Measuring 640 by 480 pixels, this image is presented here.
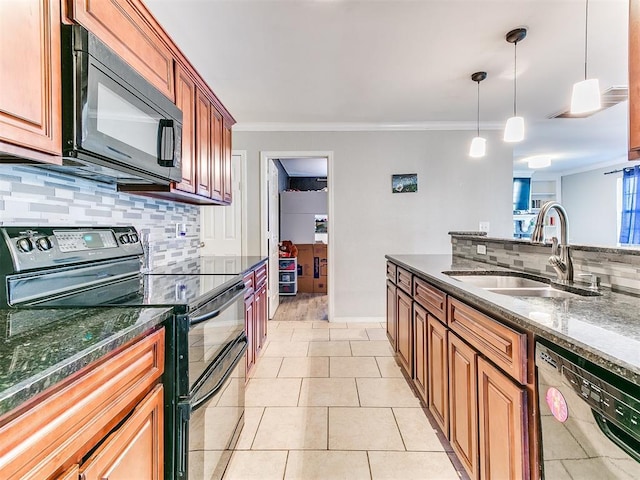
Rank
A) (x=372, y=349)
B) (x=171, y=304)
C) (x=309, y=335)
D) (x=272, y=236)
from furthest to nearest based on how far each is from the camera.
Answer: (x=272, y=236) < (x=309, y=335) < (x=372, y=349) < (x=171, y=304)

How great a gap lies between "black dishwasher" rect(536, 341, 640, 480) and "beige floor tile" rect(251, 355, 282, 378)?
6.51 feet

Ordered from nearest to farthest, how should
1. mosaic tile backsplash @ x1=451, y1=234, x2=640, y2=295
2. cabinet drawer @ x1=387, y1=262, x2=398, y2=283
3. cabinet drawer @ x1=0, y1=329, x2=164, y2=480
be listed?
cabinet drawer @ x1=0, y1=329, x2=164, y2=480 < mosaic tile backsplash @ x1=451, y1=234, x2=640, y2=295 < cabinet drawer @ x1=387, y1=262, x2=398, y2=283

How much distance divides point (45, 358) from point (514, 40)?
2.82 m

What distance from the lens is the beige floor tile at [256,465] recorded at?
61.0 inches

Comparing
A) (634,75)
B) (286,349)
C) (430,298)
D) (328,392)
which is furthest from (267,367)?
(634,75)

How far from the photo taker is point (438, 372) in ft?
5.66

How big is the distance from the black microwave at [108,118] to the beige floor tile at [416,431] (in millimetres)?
1884

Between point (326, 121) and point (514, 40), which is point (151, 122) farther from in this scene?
point (326, 121)

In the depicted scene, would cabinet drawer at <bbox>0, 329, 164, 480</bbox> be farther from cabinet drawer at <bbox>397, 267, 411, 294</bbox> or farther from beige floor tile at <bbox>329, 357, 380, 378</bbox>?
beige floor tile at <bbox>329, 357, 380, 378</bbox>

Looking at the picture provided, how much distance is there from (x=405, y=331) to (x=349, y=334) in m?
1.29

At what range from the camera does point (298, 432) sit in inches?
73.7

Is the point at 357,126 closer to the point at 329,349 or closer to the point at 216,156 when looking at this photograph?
the point at 216,156

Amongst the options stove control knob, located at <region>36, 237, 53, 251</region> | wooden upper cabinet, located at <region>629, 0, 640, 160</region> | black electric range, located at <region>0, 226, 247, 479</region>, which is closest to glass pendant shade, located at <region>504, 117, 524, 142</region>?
wooden upper cabinet, located at <region>629, 0, 640, 160</region>

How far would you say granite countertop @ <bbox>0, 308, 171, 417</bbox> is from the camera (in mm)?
562
